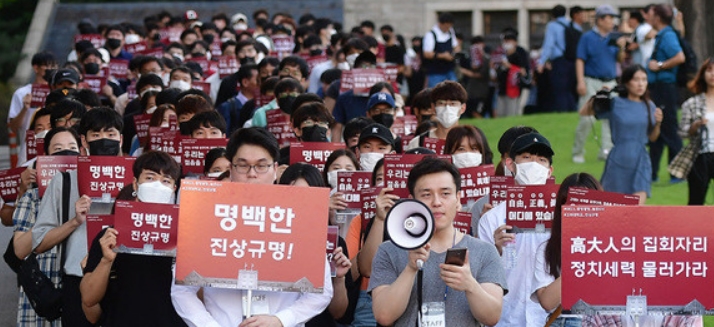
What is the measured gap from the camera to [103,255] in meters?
9.53

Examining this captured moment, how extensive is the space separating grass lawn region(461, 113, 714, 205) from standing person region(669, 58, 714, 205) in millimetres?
2175

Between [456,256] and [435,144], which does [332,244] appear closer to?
[456,256]

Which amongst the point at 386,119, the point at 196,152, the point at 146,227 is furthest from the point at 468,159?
the point at 146,227

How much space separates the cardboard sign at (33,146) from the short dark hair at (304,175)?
3.68 m

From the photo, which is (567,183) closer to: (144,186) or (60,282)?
(144,186)

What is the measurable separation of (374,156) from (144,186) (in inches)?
128

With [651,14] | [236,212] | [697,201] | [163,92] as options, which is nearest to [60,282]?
[236,212]

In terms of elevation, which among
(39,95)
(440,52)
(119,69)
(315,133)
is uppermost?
(440,52)

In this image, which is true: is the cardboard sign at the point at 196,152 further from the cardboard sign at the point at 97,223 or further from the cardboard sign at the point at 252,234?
the cardboard sign at the point at 252,234

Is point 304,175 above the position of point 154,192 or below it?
above

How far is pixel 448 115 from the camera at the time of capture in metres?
14.5

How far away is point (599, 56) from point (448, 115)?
36.0 ft

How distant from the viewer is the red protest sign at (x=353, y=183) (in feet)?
37.7

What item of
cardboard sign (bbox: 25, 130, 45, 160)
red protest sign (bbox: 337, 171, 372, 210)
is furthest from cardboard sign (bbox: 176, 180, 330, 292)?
cardboard sign (bbox: 25, 130, 45, 160)
